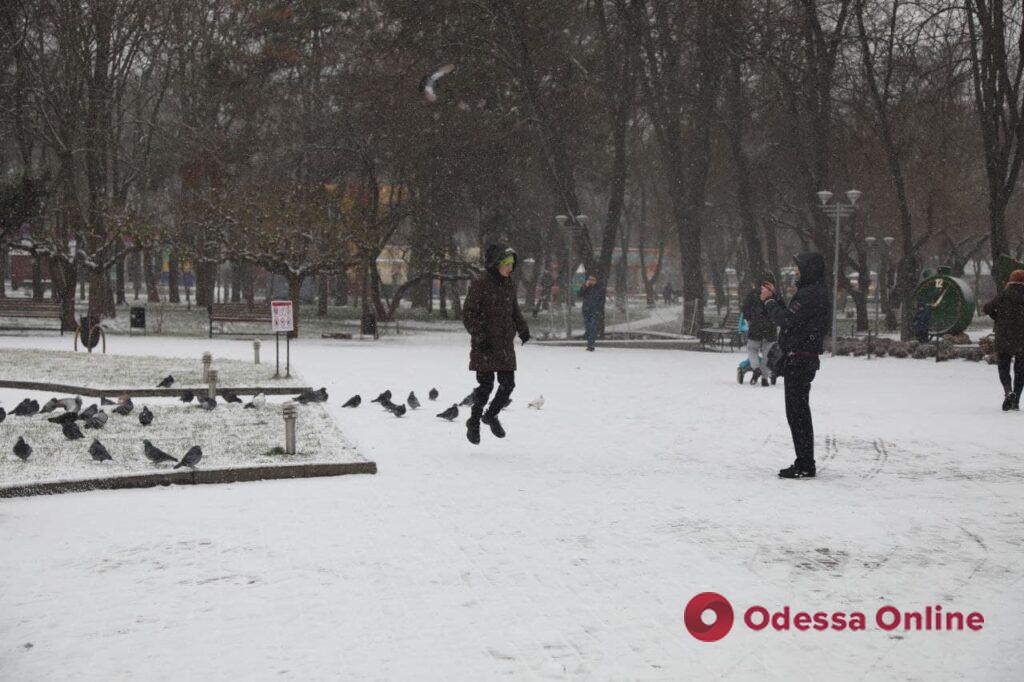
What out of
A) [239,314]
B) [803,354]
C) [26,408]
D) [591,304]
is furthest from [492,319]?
[239,314]

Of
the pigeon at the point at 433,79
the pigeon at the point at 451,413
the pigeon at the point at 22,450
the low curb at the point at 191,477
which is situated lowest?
the low curb at the point at 191,477

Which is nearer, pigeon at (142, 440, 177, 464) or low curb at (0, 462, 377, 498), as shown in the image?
low curb at (0, 462, 377, 498)

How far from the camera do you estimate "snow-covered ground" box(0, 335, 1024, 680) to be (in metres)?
4.88

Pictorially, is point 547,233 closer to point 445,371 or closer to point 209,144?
point 209,144

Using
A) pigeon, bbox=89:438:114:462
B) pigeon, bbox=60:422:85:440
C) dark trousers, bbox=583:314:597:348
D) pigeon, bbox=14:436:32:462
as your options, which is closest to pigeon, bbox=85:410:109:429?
pigeon, bbox=60:422:85:440

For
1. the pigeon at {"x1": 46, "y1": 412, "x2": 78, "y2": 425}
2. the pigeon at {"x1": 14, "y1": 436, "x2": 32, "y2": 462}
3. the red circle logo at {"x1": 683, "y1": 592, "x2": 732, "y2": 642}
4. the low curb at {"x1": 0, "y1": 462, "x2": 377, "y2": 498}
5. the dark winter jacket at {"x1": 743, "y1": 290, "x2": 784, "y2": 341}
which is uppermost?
the dark winter jacket at {"x1": 743, "y1": 290, "x2": 784, "y2": 341}

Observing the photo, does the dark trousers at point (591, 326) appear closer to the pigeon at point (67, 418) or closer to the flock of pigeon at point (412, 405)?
the flock of pigeon at point (412, 405)

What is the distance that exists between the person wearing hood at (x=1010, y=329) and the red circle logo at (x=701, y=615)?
10.3m

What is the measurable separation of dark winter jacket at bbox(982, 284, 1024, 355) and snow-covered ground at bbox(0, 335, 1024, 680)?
304 centimetres

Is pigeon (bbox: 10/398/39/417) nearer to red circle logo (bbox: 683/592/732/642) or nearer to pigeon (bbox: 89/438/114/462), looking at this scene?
pigeon (bbox: 89/438/114/462)

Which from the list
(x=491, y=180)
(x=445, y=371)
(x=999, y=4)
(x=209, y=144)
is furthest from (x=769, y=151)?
(x=445, y=371)

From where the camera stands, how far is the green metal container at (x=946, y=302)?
29.9m

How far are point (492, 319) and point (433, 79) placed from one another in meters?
23.2

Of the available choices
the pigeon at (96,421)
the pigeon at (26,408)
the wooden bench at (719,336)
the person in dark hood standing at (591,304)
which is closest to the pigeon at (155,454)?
the pigeon at (96,421)
